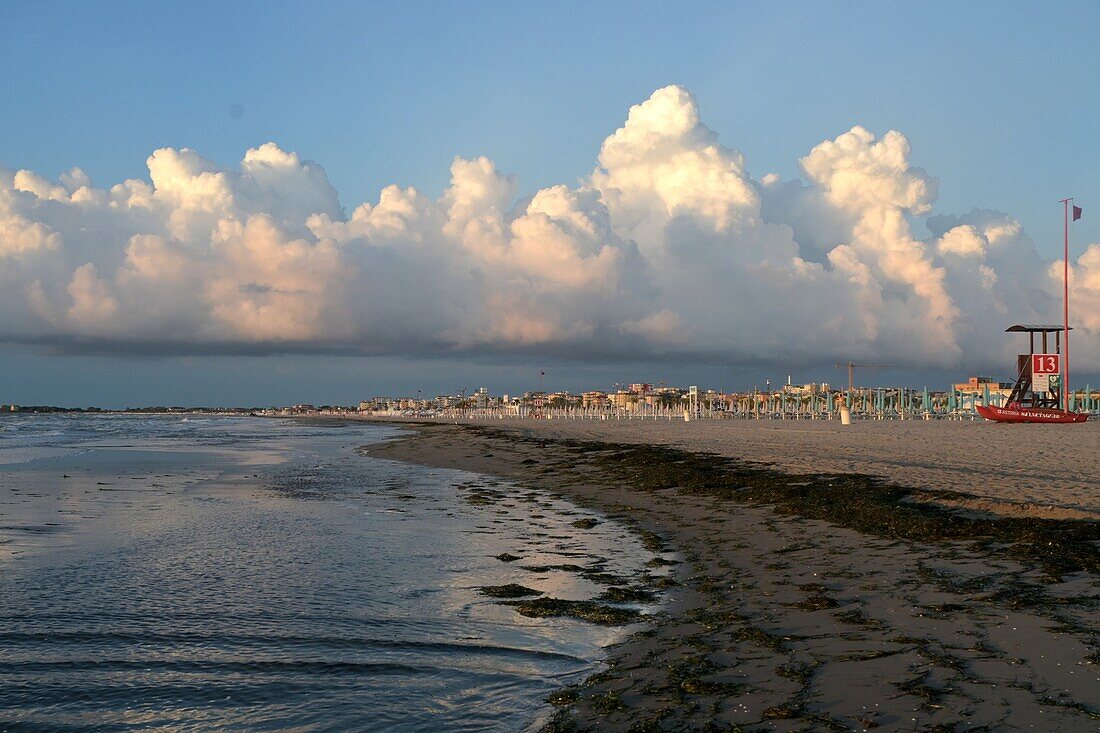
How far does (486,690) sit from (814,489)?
13934 millimetres

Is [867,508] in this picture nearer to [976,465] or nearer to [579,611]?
[579,611]

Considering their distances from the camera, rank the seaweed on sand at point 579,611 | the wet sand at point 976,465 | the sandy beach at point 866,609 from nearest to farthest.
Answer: the sandy beach at point 866,609, the seaweed on sand at point 579,611, the wet sand at point 976,465

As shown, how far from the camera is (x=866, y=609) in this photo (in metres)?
9.11

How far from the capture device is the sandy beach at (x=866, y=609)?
6184mm

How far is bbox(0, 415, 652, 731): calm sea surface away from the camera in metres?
6.77

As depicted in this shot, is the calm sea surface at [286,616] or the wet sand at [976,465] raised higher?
the wet sand at [976,465]

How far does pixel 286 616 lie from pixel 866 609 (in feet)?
21.1

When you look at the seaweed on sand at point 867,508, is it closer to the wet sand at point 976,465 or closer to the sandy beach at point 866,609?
the sandy beach at point 866,609

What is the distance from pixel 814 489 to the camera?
1938 cm

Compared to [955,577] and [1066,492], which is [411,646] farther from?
[1066,492]

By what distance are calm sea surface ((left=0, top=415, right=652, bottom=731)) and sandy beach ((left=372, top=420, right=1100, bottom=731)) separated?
104 cm

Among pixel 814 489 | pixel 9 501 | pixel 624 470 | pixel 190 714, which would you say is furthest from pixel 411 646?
pixel 624 470

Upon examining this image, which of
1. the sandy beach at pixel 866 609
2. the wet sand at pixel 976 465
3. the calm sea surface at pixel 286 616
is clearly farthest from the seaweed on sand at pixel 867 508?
the calm sea surface at pixel 286 616

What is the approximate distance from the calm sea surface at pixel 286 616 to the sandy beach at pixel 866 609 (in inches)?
40.9
